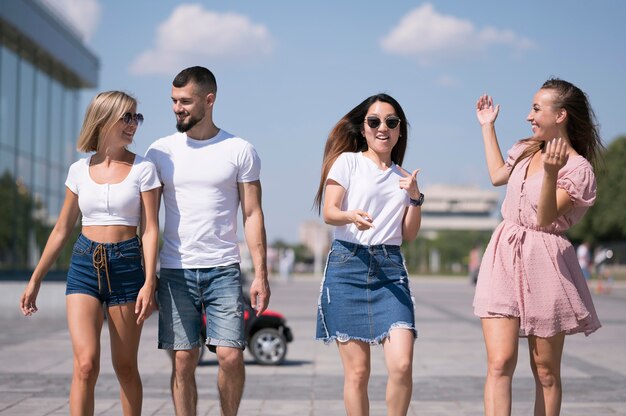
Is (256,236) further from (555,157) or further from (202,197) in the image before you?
(555,157)

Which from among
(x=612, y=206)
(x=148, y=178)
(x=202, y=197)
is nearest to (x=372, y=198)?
(x=202, y=197)

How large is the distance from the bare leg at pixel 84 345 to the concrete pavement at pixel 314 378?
2.37 meters

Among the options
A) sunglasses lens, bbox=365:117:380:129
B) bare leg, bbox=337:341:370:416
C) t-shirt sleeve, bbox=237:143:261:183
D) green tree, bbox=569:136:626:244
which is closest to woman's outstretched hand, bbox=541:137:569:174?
sunglasses lens, bbox=365:117:380:129

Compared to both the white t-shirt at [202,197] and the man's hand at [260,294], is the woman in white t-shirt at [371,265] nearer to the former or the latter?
the man's hand at [260,294]

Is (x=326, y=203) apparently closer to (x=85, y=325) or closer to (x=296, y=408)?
(x=85, y=325)

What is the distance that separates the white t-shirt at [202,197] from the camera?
5.78 meters

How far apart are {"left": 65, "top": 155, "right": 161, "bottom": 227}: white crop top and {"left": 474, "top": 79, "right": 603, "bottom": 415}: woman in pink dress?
177cm

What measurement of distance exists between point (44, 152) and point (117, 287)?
3278 cm

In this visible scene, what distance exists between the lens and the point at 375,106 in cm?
594

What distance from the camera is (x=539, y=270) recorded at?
5410 millimetres

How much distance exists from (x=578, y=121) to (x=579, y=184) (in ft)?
1.20

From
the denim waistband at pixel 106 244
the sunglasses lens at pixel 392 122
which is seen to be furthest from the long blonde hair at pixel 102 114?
the sunglasses lens at pixel 392 122

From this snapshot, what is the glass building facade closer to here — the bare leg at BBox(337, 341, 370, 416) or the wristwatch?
the wristwatch

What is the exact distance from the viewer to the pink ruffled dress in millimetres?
5371
